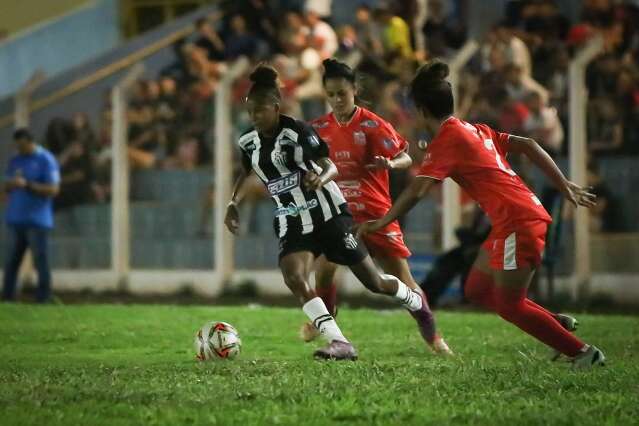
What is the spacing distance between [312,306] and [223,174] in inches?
424

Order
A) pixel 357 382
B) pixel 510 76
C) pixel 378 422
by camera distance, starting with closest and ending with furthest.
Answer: pixel 378 422 → pixel 357 382 → pixel 510 76

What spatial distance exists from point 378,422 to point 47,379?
263cm

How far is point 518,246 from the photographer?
882cm

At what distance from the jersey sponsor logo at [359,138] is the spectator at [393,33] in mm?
9224

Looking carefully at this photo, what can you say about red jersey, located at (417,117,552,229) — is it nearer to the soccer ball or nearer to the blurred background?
the soccer ball

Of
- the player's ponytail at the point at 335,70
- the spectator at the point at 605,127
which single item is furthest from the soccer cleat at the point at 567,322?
the spectator at the point at 605,127

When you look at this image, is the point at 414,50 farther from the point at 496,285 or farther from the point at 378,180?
the point at 496,285

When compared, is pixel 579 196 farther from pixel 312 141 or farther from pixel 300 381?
pixel 300 381

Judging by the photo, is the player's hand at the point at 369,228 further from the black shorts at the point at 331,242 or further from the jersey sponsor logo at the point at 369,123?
the jersey sponsor logo at the point at 369,123

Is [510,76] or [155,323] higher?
[510,76]

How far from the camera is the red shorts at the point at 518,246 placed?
348 inches

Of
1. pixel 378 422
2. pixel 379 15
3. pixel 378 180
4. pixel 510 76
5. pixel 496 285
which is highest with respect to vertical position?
pixel 379 15

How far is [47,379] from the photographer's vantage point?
8.45 m

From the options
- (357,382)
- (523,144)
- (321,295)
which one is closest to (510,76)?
(321,295)
